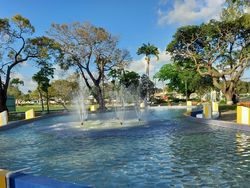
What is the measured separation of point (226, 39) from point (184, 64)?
396 inches

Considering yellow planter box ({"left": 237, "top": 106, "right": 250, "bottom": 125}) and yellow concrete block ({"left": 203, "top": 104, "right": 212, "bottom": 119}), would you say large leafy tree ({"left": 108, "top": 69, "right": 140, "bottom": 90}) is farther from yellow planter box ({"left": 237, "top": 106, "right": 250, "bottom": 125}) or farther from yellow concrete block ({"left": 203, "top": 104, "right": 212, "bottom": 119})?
yellow planter box ({"left": 237, "top": 106, "right": 250, "bottom": 125})

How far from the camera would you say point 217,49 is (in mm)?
44031

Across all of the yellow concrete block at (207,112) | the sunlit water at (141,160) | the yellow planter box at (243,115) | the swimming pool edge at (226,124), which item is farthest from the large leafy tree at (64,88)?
the sunlit water at (141,160)

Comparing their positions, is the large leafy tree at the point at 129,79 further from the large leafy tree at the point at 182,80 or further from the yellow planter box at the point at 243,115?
the yellow planter box at the point at 243,115

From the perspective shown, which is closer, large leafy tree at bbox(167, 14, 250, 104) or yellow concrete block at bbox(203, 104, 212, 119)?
yellow concrete block at bbox(203, 104, 212, 119)

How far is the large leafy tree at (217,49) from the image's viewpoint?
4281cm

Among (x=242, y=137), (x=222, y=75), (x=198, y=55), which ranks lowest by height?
(x=242, y=137)

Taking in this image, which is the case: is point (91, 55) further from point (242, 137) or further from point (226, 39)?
point (242, 137)

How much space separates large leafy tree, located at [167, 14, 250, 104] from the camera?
4281 cm

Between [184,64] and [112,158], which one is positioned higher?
[184,64]

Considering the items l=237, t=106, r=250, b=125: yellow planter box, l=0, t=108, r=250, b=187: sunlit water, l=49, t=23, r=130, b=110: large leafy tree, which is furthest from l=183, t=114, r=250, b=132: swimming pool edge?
l=49, t=23, r=130, b=110: large leafy tree

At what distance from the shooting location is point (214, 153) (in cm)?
888

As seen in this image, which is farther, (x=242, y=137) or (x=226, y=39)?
(x=226, y=39)

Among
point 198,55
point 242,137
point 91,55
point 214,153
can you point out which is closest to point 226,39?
point 198,55
